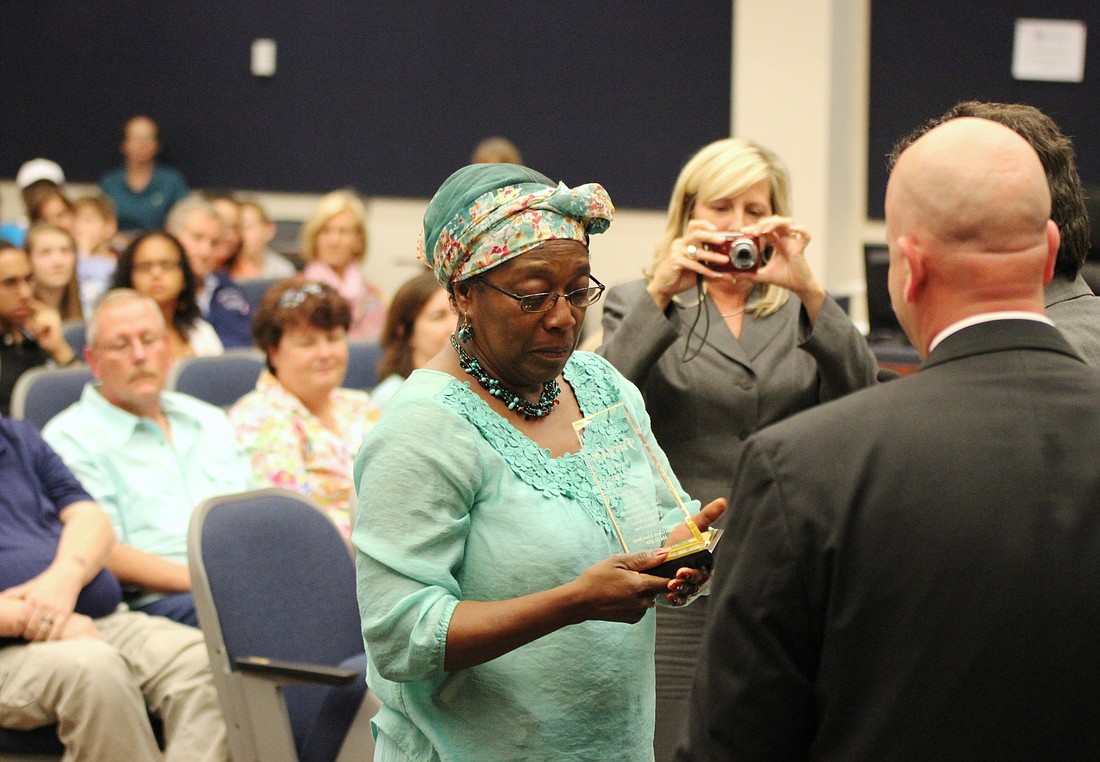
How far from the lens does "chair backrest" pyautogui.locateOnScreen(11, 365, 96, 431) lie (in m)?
4.02

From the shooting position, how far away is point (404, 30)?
8.89 m

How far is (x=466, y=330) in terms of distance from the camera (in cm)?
172

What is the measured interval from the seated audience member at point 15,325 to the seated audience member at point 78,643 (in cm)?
154

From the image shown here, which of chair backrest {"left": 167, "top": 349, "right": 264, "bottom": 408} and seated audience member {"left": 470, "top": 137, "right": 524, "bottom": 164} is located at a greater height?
seated audience member {"left": 470, "top": 137, "right": 524, "bottom": 164}

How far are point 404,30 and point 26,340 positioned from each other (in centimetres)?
471

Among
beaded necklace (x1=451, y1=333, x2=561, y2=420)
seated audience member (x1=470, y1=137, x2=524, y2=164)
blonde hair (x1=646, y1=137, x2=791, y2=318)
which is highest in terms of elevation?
blonde hair (x1=646, y1=137, x2=791, y2=318)

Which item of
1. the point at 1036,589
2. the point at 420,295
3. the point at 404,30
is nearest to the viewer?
the point at 1036,589

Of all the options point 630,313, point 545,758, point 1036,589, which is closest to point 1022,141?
point 1036,589

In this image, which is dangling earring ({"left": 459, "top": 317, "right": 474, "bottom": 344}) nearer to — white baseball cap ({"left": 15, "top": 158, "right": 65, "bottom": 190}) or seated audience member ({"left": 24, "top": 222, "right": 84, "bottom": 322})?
seated audience member ({"left": 24, "top": 222, "right": 84, "bottom": 322})

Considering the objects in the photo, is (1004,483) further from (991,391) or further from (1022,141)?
(1022,141)

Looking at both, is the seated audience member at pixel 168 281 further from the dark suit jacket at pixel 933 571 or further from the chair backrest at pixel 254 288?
the dark suit jacket at pixel 933 571

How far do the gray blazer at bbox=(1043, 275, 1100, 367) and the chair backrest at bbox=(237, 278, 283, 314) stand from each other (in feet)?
17.5

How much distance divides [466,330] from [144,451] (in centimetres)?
215

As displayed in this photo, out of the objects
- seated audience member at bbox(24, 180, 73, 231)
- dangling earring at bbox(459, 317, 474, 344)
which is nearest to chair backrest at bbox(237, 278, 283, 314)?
seated audience member at bbox(24, 180, 73, 231)
